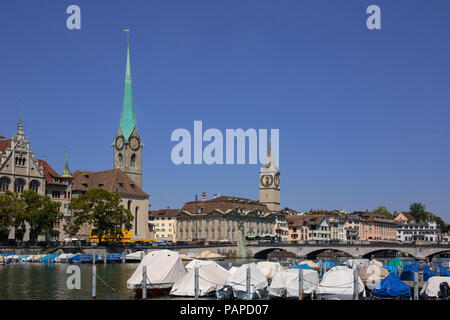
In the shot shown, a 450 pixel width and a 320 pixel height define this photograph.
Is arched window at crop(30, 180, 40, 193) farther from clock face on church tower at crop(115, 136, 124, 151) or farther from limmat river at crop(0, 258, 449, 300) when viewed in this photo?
clock face on church tower at crop(115, 136, 124, 151)

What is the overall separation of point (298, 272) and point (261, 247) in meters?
103

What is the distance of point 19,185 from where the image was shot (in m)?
116

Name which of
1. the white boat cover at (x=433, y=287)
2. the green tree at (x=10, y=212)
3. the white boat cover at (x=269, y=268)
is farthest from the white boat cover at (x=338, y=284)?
the green tree at (x=10, y=212)

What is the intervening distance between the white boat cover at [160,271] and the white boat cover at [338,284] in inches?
461

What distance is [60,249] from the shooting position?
342 ft

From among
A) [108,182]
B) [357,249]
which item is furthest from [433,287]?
[108,182]

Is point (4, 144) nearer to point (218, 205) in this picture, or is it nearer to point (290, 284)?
point (218, 205)

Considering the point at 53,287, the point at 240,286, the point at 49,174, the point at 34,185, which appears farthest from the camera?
the point at 49,174

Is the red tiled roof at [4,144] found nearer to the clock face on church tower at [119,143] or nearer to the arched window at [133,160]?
the clock face on church tower at [119,143]

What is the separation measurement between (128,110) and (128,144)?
10408 millimetres
